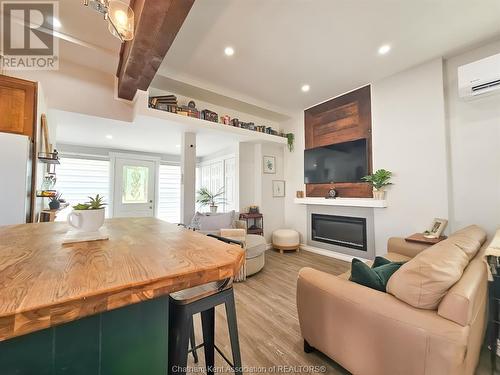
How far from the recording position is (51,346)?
65cm

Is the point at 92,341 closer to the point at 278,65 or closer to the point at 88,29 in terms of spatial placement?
the point at 88,29

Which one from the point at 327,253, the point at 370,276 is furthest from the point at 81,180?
the point at 370,276

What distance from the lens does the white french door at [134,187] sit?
5387mm

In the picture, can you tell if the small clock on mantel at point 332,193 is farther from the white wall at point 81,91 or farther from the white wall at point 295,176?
the white wall at point 81,91

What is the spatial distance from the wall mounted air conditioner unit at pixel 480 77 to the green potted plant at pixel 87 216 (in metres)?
3.76

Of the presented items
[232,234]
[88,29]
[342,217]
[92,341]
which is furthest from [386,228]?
[88,29]

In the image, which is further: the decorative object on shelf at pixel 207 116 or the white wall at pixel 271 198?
the white wall at pixel 271 198

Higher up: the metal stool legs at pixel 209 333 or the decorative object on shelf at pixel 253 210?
the decorative object on shelf at pixel 253 210

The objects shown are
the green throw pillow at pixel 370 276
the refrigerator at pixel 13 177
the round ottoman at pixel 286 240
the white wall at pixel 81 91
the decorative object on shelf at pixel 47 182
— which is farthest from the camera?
the round ottoman at pixel 286 240

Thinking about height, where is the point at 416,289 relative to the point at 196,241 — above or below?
below

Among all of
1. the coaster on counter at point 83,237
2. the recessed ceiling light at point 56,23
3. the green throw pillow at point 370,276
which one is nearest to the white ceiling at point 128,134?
the recessed ceiling light at point 56,23

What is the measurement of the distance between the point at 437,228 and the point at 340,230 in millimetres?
1512

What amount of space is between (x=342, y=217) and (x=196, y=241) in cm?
362

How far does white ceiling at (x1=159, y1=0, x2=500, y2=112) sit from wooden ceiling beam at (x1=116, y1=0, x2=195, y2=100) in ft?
1.72
